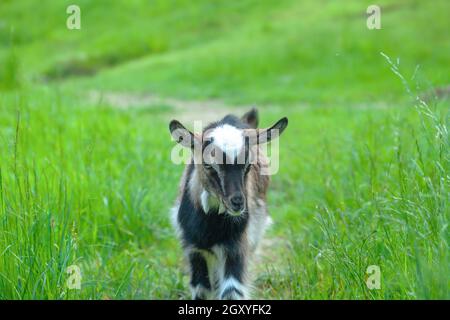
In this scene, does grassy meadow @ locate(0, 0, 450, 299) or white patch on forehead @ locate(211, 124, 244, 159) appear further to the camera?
white patch on forehead @ locate(211, 124, 244, 159)

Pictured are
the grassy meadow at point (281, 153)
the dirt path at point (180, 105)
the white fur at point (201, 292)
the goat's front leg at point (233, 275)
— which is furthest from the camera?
the dirt path at point (180, 105)

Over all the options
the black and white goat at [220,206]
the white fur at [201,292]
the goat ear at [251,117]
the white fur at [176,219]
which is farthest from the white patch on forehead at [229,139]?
the goat ear at [251,117]

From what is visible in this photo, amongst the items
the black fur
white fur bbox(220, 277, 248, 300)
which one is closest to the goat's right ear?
the black fur

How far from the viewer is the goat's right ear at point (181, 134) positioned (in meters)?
4.25

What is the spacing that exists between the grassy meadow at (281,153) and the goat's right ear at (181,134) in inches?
24.7

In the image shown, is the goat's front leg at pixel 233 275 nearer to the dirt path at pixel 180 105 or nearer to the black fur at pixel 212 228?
the black fur at pixel 212 228

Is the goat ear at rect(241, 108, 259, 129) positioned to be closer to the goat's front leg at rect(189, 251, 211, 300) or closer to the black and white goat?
the black and white goat

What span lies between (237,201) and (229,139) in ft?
1.37

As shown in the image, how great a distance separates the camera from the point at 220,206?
14.0 ft

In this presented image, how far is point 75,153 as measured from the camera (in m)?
6.25

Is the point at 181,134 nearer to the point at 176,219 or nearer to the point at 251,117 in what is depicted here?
the point at 176,219

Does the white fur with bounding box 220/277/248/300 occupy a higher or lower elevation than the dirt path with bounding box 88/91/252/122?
lower

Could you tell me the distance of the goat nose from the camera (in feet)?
12.8
